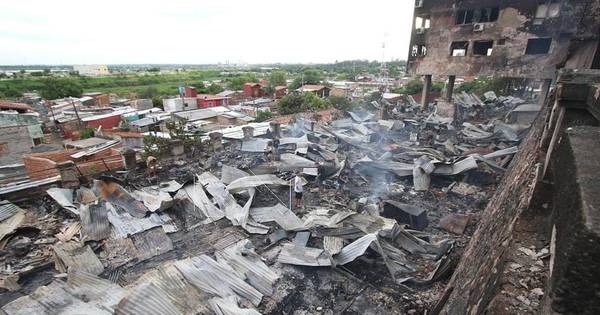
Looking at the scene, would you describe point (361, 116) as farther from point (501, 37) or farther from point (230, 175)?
point (230, 175)

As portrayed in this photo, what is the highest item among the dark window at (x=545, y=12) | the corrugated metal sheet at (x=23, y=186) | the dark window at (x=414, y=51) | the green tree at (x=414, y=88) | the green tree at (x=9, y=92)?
the dark window at (x=545, y=12)

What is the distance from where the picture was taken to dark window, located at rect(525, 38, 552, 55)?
53.0 ft

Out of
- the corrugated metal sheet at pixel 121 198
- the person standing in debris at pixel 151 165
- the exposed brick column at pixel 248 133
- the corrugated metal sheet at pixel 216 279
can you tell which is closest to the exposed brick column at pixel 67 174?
the corrugated metal sheet at pixel 121 198

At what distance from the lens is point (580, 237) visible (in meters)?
0.92

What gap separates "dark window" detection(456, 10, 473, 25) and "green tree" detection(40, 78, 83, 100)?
54.5 m

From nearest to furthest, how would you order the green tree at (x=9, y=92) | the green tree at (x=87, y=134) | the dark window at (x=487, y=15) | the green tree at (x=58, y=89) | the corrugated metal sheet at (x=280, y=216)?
the corrugated metal sheet at (x=280, y=216) < the dark window at (x=487, y=15) < the green tree at (x=87, y=134) < the green tree at (x=58, y=89) < the green tree at (x=9, y=92)

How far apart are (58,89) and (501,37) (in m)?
58.4

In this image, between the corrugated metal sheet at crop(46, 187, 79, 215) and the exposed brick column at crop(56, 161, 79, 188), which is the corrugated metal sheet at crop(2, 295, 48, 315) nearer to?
the corrugated metal sheet at crop(46, 187, 79, 215)

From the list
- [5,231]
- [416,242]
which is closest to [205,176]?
[5,231]

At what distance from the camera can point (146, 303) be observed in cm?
426

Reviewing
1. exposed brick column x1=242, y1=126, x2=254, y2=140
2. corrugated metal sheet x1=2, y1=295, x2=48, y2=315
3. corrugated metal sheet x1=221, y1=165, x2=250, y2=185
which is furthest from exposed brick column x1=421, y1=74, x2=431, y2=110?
corrugated metal sheet x1=2, y1=295, x2=48, y2=315

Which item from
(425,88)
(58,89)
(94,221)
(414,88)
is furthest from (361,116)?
(58,89)

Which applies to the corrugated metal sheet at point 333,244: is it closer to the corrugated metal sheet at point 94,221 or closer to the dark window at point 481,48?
the corrugated metal sheet at point 94,221

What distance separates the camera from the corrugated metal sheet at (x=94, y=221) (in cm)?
673
